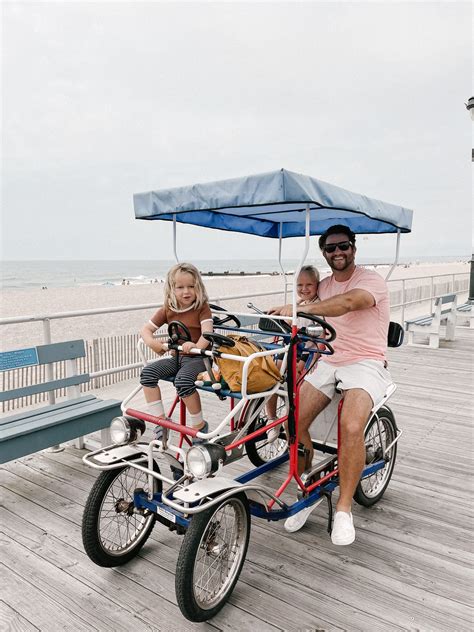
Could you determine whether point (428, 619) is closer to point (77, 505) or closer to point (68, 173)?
point (77, 505)

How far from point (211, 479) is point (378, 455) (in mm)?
1436

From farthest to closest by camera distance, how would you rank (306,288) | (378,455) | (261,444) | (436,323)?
(436,323)
(261,444)
(306,288)
(378,455)

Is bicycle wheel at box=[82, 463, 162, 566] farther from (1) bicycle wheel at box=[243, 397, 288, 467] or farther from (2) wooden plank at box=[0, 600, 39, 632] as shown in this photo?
(1) bicycle wheel at box=[243, 397, 288, 467]

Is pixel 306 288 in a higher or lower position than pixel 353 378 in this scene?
higher

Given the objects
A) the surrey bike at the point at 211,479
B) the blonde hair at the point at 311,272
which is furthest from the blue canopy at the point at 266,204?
the blonde hair at the point at 311,272

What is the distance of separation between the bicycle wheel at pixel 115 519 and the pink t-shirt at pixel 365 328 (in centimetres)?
130

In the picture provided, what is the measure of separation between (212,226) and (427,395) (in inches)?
134

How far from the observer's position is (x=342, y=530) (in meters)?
2.45

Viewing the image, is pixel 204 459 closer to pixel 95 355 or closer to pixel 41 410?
pixel 41 410

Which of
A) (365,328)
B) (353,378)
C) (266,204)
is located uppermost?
(266,204)

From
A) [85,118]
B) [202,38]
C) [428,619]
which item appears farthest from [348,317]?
[85,118]

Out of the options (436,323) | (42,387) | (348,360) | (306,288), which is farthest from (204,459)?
(436,323)

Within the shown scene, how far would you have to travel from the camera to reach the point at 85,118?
4662 centimetres

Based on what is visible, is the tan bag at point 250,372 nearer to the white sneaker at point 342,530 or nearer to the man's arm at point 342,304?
the man's arm at point 342,304
